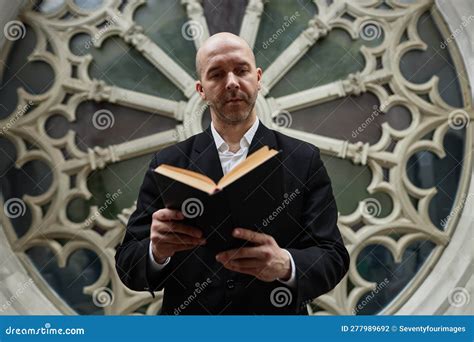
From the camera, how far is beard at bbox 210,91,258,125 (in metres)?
1.86

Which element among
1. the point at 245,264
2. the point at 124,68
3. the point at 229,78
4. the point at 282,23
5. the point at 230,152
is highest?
the point at 282,23

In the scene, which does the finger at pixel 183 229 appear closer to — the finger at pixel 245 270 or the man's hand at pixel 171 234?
the man's hand at pixel 171 234

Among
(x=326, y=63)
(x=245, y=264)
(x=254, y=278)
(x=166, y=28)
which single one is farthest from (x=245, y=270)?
(x=166, y=28)

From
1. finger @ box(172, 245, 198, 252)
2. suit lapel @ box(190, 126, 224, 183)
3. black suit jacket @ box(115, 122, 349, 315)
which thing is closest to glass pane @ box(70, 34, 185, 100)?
suit lapel @ box(190, 126, 224, 183)

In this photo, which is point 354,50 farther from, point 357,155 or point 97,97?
point 97,97

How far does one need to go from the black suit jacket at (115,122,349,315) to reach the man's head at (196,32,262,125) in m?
0.11

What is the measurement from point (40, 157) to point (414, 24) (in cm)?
236

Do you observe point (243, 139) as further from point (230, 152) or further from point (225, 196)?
point (225, 196)

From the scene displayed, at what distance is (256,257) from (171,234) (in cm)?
20

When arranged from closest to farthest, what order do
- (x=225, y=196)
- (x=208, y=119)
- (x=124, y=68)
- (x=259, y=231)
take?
(x=225, y=196), (x=259, y=231), (x=208, y=119), (x=124, y=68)

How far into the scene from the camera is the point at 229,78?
186 centimetres

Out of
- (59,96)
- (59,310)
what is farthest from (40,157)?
(59,310)

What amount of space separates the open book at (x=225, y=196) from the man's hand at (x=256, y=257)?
1.0 inches

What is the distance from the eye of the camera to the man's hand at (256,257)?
169 centimetres
